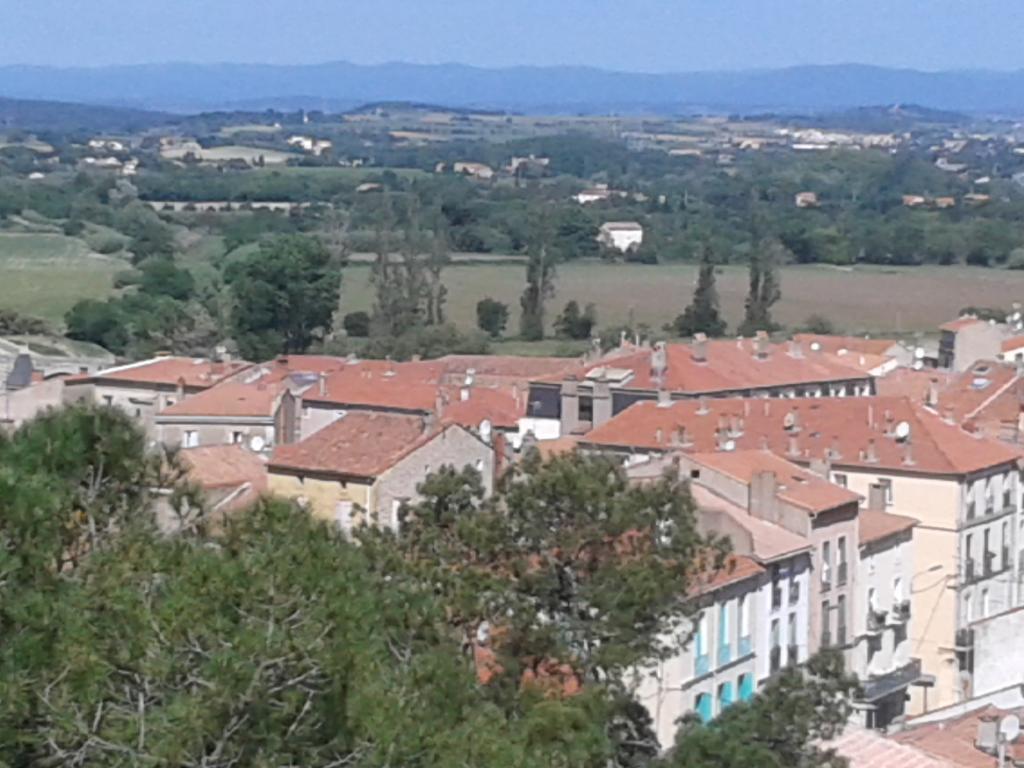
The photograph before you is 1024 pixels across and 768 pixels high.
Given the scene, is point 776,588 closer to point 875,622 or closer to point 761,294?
point 875,622

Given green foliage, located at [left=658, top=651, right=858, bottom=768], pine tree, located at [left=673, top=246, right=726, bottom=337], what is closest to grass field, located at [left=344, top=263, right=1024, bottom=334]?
pine tree, located at [left=673, top=246, right=726, bottom=337]

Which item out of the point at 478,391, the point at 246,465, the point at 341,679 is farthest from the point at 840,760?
the point at 478,391

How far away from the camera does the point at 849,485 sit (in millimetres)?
38531

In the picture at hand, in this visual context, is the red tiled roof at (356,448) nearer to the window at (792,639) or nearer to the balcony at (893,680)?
Result: the window at (792,639)

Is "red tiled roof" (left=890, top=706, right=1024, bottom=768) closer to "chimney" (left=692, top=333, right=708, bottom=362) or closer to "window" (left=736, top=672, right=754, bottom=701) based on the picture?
"window" (left=736, top=672, right=754, bottom=701)

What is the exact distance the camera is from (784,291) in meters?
102

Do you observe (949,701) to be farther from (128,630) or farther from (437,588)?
(128,630)

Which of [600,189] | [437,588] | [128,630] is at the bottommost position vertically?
[600,189]

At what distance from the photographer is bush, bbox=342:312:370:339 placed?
279ft

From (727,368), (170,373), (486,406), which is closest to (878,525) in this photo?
(486,406)

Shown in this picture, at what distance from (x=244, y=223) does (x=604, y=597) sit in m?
120

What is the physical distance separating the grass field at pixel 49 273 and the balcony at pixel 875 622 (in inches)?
2250

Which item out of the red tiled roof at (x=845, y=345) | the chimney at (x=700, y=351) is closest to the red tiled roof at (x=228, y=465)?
the chimney at (x=700, y=351)

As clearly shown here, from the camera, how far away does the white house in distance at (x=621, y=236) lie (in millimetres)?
129250
